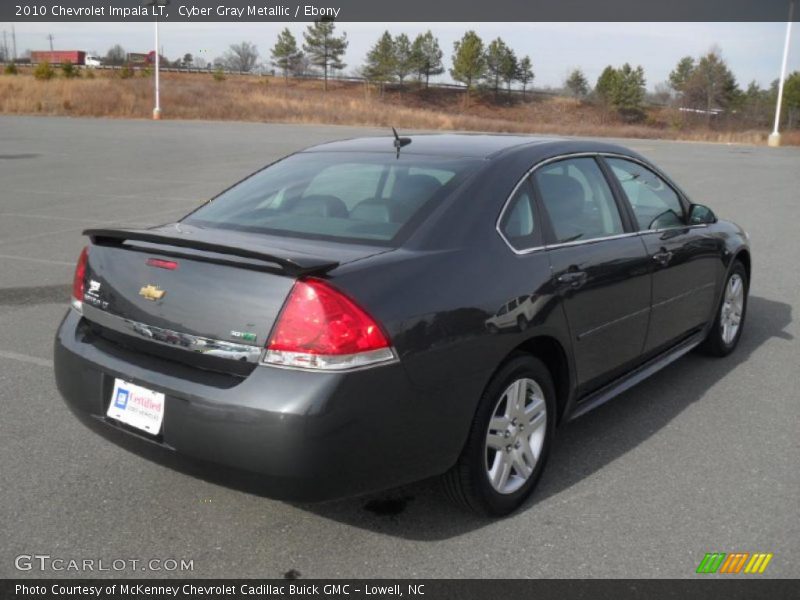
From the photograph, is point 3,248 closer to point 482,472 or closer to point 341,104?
point 482,472

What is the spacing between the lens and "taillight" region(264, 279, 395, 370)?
111 inches

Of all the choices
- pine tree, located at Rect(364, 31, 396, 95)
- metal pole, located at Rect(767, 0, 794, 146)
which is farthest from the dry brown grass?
pine tree, located at Rect(364, 31, 396, 95)

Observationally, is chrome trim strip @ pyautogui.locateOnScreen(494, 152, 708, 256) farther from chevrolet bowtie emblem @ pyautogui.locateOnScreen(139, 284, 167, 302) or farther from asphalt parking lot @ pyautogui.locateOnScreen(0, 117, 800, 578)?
chevrolet bowtie emblem @ pyautogui.locateOnScreen(139, 284, 167, 302)

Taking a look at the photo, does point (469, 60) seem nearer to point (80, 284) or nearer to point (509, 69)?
point (509, 69)

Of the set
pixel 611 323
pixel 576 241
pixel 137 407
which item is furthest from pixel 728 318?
pixel 137 407

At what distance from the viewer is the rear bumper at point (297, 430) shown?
2773 millimetres

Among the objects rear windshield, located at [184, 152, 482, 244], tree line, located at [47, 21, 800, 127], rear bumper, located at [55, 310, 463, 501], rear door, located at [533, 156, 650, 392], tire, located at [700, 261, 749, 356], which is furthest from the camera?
tree line, located at [47, 21, 800, 127]

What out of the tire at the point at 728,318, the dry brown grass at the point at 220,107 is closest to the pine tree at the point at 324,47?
the dry brown grass at the point at 220,107

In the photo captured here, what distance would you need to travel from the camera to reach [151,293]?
10.3 ft

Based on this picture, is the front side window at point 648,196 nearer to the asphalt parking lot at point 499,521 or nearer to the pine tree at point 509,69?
the asphalt parking lot at point 499,521

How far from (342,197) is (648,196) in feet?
6.61

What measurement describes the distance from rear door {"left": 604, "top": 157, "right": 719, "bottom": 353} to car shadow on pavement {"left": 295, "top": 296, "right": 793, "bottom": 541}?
14.4 inches

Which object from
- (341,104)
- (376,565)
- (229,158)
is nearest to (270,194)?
(376,565)
